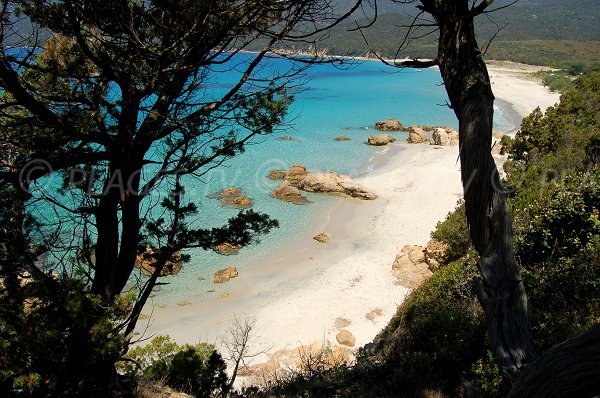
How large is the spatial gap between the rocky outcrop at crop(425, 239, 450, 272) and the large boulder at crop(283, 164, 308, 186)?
37.6 feet

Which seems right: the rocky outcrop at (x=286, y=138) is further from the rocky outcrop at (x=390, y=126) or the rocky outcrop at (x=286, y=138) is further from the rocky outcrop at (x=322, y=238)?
the rocky outcrop at (x=322, y=238)

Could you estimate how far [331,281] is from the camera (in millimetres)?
13102

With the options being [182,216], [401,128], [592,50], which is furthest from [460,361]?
[592,50]

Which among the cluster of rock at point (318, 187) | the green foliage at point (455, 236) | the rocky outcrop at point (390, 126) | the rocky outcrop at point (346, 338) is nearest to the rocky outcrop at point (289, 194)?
the cluster of rock at point (318, 187)

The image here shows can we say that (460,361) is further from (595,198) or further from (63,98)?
(63,98)

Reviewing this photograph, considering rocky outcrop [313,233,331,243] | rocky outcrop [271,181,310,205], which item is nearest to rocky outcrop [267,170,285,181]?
rocky outcrop [271,181,310,205]

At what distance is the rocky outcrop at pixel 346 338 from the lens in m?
9.81

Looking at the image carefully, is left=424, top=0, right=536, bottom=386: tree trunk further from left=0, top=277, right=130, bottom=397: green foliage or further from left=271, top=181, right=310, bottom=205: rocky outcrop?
left=271, top=181, right=310, bottom=205: rocky outcrop

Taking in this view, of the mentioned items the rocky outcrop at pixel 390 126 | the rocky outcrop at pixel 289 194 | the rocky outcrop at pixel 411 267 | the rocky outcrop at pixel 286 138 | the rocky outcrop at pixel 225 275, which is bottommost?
the rocky outcrop at pixel 411 267

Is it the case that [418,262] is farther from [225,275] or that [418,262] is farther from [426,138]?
[426,138]

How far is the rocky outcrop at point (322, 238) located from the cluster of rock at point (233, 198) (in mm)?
4713

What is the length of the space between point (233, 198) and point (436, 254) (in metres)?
11.6

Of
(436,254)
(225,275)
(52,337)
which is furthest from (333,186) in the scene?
(52,337)

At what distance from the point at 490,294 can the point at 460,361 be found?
2.43 metres
